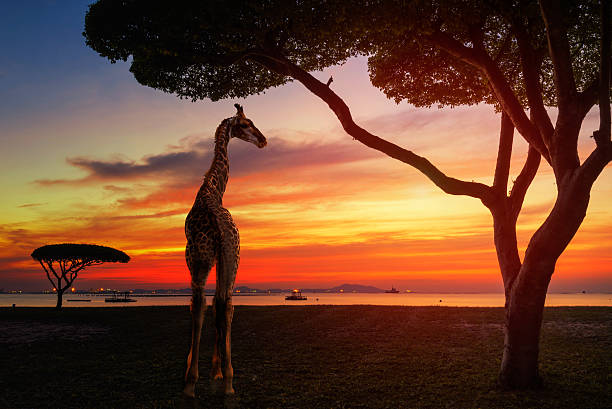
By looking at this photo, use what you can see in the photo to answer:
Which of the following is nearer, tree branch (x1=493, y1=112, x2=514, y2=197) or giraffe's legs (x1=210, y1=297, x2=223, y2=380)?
giraffe's legs (x1=210, y1=297, x2=223, y2=380)

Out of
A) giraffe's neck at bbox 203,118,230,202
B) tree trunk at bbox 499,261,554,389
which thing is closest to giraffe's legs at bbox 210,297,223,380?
giraffe's neck at bbox 203,118,230,202

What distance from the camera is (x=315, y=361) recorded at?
13750 mm

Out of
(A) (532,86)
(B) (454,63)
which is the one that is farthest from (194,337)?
(B) (454,63)

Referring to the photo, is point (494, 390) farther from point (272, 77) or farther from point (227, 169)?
point (272, 77)

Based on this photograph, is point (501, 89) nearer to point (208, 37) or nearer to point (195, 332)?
point (208, 37)

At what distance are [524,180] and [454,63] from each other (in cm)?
446

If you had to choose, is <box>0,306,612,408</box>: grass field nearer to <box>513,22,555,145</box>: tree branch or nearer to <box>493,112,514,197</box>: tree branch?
<box>493,112,514,197</box>: tree branch

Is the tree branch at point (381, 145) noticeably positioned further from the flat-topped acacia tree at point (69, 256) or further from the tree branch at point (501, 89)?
the flat-topped acacia tree at point (69, 256)

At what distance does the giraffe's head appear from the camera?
962 cm

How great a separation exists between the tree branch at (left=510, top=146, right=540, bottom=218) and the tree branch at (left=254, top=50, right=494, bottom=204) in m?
0.73

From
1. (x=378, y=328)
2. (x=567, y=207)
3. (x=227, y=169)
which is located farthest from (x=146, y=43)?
(x=378, y=328)

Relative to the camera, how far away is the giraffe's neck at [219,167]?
8594mm

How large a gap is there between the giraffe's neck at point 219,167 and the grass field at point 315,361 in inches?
145

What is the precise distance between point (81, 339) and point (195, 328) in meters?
13.5
